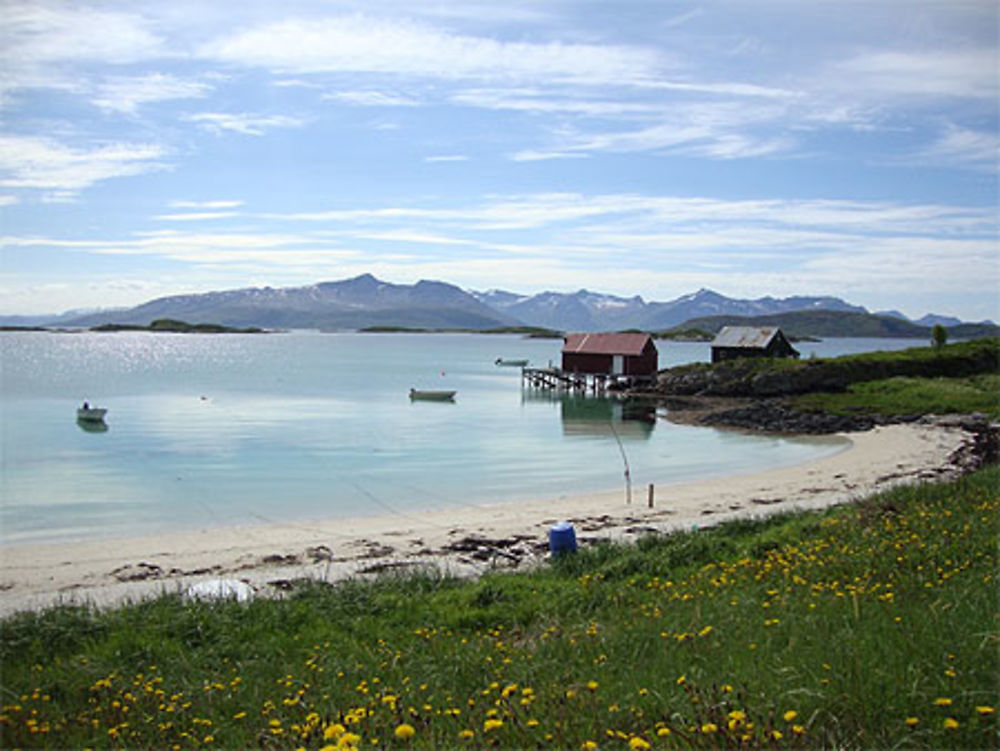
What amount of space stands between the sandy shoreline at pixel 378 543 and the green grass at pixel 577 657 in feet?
10.9

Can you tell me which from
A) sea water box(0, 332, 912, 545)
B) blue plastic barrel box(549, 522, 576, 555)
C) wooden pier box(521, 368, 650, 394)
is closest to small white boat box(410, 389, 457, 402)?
sea water box(0, 332, 912, 545)

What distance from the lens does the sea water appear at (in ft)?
90.8

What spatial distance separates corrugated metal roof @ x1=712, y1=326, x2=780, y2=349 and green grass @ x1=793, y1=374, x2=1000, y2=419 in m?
15.1

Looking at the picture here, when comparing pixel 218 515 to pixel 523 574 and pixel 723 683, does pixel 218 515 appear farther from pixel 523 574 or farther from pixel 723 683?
pixel 723 683

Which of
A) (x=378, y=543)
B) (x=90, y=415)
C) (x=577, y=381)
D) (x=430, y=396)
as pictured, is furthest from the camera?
(x=577, y=381)

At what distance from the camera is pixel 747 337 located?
7775 cm

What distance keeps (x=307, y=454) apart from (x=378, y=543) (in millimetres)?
20074

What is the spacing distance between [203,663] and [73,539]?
17.4 meters

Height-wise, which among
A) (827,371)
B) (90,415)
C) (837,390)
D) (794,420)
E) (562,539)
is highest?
(827,371)

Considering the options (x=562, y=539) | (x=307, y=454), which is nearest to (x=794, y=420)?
(x=307, y=454)

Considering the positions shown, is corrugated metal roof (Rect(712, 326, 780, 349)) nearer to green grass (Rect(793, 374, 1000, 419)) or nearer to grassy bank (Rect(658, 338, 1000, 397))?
grassy bank (Rect(658, 338, 1000, 397))

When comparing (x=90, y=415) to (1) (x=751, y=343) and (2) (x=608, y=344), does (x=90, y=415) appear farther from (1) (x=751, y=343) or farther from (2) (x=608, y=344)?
(1) (x=751, y=343)

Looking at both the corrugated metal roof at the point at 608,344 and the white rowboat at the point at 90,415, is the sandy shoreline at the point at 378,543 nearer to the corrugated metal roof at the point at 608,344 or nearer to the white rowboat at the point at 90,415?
the white rowboat at the point at 90,415

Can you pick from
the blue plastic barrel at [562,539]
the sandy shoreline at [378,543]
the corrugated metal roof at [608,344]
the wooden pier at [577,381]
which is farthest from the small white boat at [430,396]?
the blue plastic barrel at [562,539]
